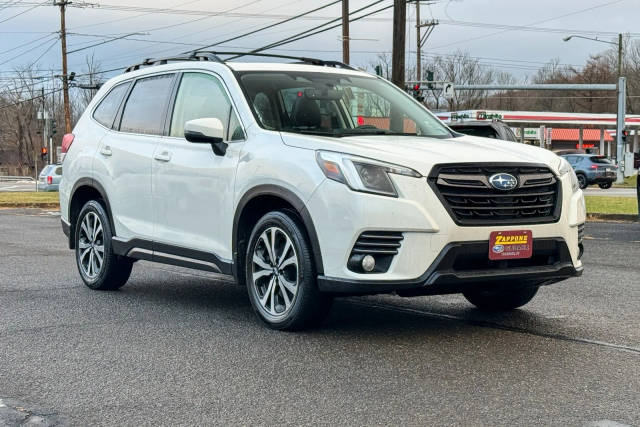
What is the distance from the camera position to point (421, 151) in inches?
233

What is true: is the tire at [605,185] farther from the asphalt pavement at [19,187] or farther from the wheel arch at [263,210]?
the wheel arch at [263,210]

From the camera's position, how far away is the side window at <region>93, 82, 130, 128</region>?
8586 mm

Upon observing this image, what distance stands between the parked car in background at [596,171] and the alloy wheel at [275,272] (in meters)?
35.6

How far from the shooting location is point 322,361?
17.9 ft

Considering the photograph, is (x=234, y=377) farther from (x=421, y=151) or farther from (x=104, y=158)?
(x=104, y=158)

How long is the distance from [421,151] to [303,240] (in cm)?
94

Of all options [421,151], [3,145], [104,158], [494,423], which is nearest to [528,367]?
[494,423]

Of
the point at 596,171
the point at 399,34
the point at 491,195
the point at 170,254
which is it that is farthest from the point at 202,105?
the point at 596,171

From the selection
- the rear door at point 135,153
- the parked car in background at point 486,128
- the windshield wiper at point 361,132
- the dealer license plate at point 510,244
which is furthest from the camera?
the parked car in background at point 486,128

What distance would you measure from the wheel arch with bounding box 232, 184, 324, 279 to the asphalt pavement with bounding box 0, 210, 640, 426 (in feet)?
1.83

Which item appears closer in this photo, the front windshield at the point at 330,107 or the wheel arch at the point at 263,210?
the wheel arch at the point at 263,210

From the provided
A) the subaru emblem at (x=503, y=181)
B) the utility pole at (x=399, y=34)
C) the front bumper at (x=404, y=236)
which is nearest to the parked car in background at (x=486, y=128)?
the utility pole at (x=399, y=34)

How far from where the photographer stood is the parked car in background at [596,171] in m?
40.3

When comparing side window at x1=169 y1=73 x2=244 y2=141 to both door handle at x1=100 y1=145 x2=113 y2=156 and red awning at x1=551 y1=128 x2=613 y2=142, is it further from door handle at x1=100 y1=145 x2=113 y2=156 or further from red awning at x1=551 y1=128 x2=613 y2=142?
red awning at x1=551 y1=128 x2=613 y2=142
